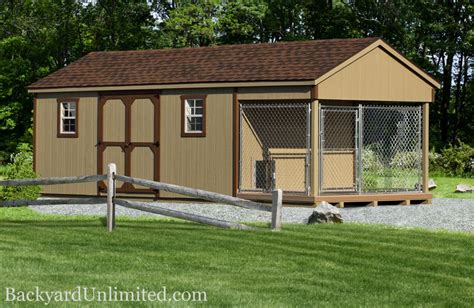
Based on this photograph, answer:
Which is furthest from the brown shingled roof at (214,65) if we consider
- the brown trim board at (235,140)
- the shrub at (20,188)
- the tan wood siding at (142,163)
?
the shrub at (20,188)

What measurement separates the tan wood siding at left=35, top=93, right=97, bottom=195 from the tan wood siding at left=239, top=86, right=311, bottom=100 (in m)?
4.68

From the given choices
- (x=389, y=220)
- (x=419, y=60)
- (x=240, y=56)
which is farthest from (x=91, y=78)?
(x=419, y=60)

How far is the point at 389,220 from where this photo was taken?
2070cm

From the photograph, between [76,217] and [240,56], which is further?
[240,56]

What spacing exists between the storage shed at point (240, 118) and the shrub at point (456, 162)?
861 centimetres

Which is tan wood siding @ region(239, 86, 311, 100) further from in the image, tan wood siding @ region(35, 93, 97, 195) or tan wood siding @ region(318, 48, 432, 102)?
tan wood siding @ region(35, 93, 97, 195)

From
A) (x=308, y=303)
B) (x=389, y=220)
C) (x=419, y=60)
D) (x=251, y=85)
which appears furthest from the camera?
(x=419, y=60)

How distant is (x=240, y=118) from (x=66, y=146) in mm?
5550

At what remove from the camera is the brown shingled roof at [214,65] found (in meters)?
24.4

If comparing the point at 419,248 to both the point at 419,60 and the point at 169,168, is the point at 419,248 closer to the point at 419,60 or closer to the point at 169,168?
the point at 169,168

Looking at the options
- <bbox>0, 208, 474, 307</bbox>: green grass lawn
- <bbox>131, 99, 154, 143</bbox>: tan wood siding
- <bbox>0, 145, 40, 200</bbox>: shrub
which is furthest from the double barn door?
<bbox>0, 208, 474, 307</bbox>: green grass lawn

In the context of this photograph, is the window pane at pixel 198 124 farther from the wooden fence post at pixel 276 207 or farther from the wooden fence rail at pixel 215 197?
the wooden fence post at pixel 276 207

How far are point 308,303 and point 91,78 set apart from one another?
706 inches

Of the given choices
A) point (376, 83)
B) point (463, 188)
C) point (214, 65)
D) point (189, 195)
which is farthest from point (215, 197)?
point (463, 188)
